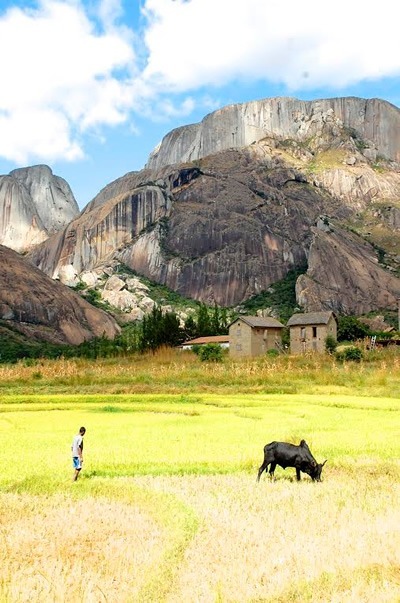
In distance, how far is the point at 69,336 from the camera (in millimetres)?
134000

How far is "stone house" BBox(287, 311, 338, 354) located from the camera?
8200cm

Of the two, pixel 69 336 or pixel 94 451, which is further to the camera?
pixel 69 336

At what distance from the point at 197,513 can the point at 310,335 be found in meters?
72.9

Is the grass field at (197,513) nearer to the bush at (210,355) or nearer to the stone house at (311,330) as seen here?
the bush at (210,355)

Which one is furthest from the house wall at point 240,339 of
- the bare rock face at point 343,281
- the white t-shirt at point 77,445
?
the bare rock face at point 343,281

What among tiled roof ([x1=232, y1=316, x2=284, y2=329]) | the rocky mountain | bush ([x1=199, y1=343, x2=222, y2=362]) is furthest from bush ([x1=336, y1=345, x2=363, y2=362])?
the rocky mountain

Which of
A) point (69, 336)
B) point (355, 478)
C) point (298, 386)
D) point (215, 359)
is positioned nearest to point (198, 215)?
point (69, 336)

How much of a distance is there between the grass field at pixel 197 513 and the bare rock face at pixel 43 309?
339ft

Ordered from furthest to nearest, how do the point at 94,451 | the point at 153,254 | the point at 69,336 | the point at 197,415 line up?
the point at 153,254 < the point at 69,336 < the point at 197,415 < the point at 94,451

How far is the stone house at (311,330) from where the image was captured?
269ft

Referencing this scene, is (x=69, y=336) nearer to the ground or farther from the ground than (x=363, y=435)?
farther from the ground

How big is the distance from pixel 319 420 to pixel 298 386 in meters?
15.1

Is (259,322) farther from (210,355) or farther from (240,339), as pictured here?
(210,355)

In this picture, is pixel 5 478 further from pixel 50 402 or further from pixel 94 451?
pixel 50 402
